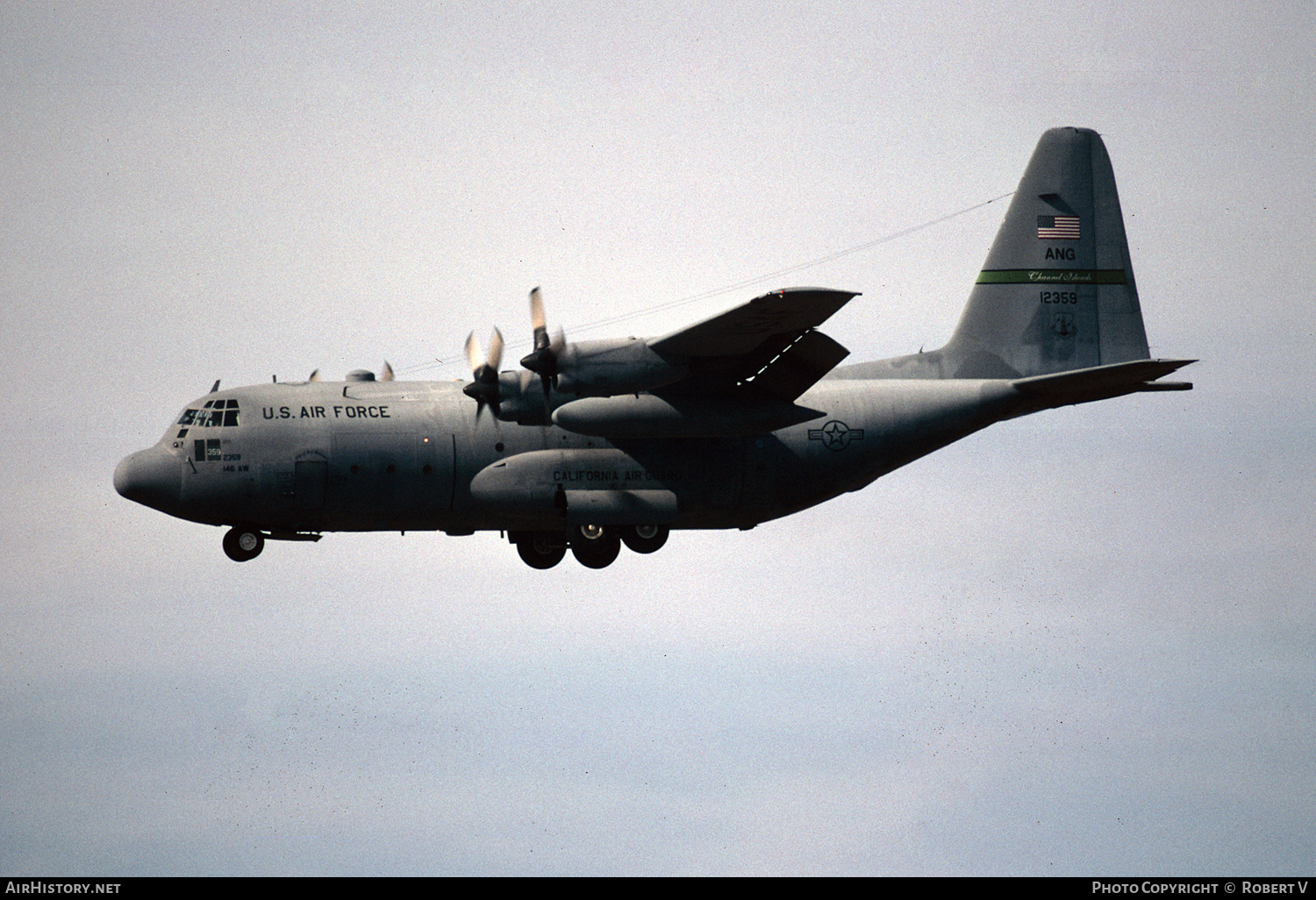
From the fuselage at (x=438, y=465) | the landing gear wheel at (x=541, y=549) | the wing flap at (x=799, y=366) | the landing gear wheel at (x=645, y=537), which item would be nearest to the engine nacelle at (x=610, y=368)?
the wing flap at (x=799, y=366)

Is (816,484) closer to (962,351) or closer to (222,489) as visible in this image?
(962,351)

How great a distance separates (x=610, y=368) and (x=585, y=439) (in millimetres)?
2603

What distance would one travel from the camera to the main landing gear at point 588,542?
98.9 ft

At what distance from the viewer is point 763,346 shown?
1125 inches

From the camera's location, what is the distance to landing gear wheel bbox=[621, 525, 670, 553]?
3056 centimetres

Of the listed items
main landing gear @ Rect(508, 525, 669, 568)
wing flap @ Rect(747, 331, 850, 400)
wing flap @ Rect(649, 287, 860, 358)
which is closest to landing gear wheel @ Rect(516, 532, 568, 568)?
main landing gear @ Rect(508, 525, 669, 568)

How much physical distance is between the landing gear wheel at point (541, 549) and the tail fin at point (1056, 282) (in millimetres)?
8349

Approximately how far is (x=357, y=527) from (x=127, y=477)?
13.9ft

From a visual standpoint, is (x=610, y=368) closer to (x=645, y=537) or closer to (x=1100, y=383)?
(x=645, y=537)

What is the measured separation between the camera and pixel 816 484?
30969mm

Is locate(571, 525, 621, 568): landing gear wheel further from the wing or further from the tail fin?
the tail fin
